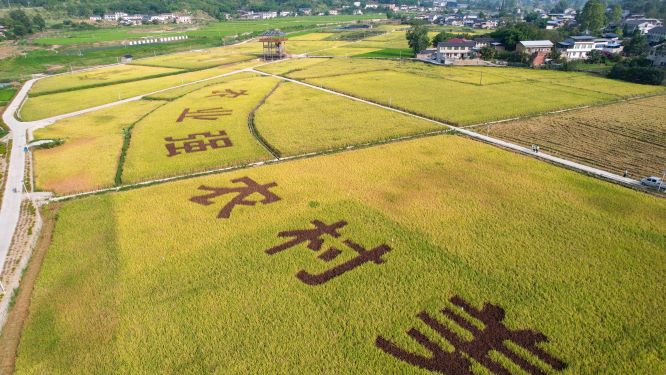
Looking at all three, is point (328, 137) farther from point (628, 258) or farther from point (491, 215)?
point (628, 258)

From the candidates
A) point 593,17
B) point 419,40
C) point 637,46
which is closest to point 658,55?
point 637,46

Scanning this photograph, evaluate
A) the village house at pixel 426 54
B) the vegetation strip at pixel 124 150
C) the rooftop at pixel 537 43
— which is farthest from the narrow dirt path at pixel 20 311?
the rooftop at pixel 537 43

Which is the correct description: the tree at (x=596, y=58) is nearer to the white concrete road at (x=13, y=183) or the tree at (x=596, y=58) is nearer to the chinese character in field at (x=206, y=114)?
the chinese character in field at (x=206, y=114)

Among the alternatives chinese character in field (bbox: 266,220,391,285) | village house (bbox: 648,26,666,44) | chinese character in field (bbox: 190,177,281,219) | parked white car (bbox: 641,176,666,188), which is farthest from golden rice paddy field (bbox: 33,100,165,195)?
village house (bbox: 648,26,666,44)

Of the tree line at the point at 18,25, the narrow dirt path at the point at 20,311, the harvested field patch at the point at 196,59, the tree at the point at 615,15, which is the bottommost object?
the narrow dirt path at the point at 20,311

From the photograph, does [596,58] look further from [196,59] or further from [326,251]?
[196,59]

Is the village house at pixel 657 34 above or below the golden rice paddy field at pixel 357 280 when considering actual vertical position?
above

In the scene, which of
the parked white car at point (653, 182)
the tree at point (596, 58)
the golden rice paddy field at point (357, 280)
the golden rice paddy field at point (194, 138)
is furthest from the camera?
the tree at point (596, 58)
